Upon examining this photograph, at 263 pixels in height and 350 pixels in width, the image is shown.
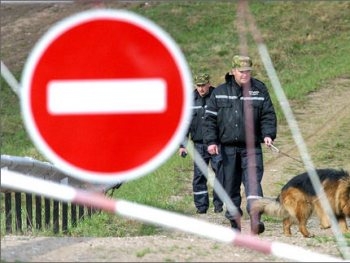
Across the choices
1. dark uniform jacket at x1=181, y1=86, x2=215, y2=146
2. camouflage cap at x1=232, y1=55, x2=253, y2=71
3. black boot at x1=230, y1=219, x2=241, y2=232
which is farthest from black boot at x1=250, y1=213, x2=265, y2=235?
dark uniform jacket at x1=181, y1=86, x2=215, y2=146

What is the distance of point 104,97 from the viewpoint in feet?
21.9

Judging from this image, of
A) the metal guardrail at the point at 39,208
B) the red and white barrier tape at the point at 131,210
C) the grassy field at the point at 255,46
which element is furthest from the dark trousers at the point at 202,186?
the red and white barrier tape at the point at 131,210

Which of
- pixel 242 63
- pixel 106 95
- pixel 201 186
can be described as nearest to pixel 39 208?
pixel 242 63

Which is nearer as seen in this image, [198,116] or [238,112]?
[238,112]

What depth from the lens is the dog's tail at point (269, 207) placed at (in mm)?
10517

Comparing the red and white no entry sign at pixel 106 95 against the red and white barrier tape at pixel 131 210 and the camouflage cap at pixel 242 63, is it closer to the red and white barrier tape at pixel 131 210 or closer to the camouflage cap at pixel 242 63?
the red and white barrier tape at pixel 131 210

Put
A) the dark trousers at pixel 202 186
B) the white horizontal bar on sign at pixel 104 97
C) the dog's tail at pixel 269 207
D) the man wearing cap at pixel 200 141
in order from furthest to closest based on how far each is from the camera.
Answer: the dark trousers at pixel 202 186
the man wearing cap at pixel 200 141
the dog's tail at pixel 269 207
the white horizontal bar on sign at pixel 104 97

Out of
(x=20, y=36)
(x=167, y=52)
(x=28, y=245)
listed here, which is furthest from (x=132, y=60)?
(x=20, y=36)

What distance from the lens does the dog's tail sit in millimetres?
10517

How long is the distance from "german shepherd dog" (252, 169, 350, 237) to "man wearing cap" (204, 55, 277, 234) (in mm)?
309

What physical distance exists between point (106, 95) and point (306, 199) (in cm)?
452

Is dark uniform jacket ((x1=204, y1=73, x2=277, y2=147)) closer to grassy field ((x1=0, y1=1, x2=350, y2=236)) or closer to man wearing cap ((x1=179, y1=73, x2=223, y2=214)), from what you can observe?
man wearing cap ((x1=179, y1=73, x2=223, y2=214))

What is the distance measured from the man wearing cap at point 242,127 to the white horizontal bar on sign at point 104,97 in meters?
3.50

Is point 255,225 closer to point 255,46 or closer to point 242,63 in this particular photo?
point 242,63
